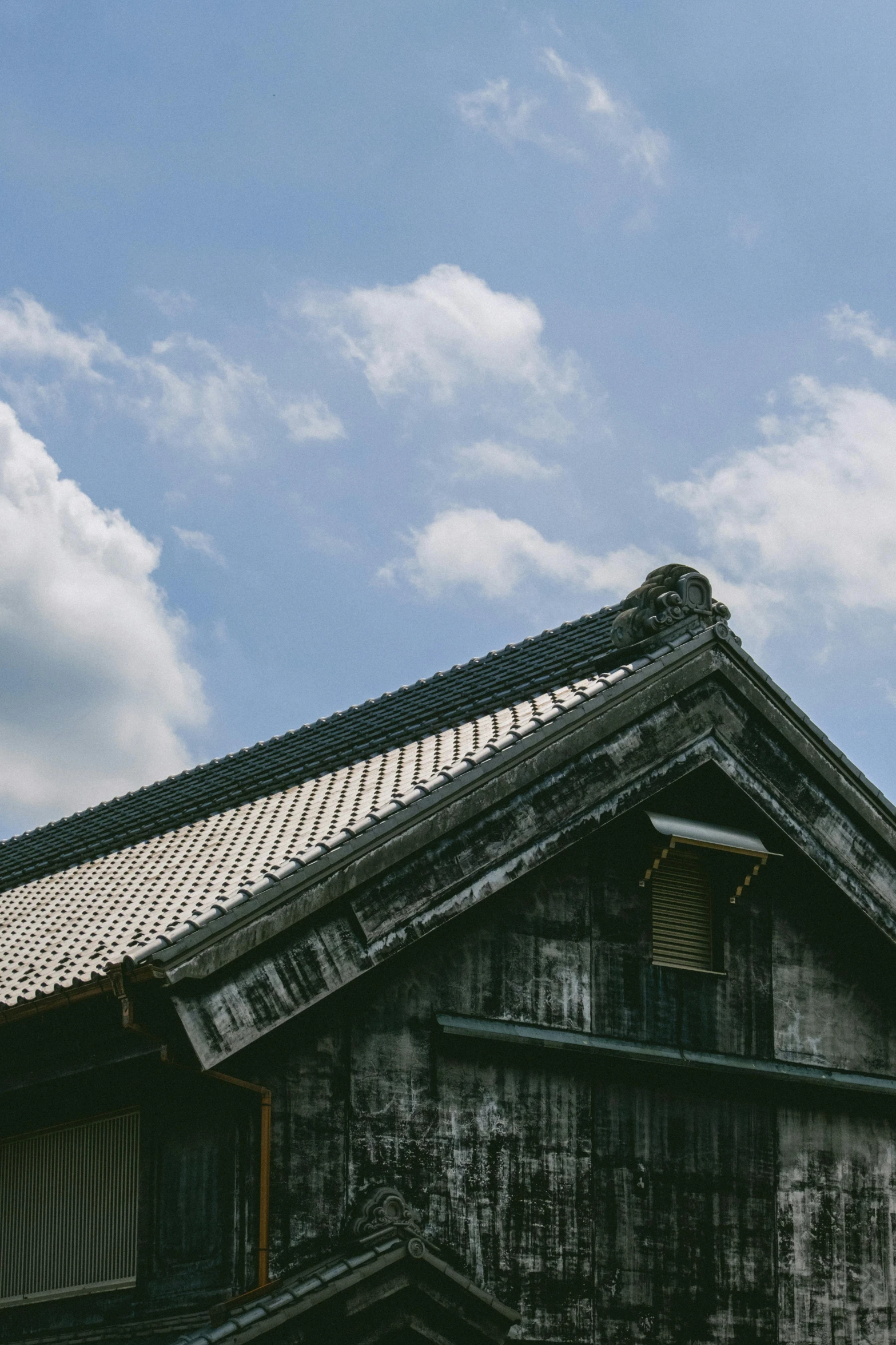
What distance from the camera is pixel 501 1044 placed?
14867 millimetres

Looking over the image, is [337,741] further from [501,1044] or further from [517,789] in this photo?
[501,1044]

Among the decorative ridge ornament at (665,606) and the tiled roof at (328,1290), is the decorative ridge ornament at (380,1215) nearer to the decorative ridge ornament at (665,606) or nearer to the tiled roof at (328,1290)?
the tiled roof at (328,1290)

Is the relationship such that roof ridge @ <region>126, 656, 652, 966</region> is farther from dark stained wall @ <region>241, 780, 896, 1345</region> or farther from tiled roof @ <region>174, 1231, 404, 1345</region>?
tiled roof @ <region>174, 1231, 404, 1345</region>

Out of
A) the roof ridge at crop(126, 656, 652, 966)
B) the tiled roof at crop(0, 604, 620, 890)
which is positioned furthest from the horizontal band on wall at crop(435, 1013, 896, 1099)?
the tiled roof at crop(0, 604, 620, 890)

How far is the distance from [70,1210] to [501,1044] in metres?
4.05

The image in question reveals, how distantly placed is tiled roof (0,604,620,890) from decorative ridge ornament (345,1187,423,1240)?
5909 mm

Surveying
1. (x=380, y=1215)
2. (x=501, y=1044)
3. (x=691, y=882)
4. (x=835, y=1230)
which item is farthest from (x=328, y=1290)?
(x=835, y=1230)

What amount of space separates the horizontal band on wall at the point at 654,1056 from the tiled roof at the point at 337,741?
12.8 ft

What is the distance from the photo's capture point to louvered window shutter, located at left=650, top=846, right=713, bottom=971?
54.0ft

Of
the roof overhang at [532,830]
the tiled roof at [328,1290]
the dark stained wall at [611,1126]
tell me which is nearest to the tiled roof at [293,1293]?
the tiled roof at [328,1290]

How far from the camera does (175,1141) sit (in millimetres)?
13852

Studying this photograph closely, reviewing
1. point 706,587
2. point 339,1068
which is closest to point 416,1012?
point 339,1068

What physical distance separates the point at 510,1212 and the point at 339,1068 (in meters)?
2.08

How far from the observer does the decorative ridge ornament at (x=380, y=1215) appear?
1340 cm
